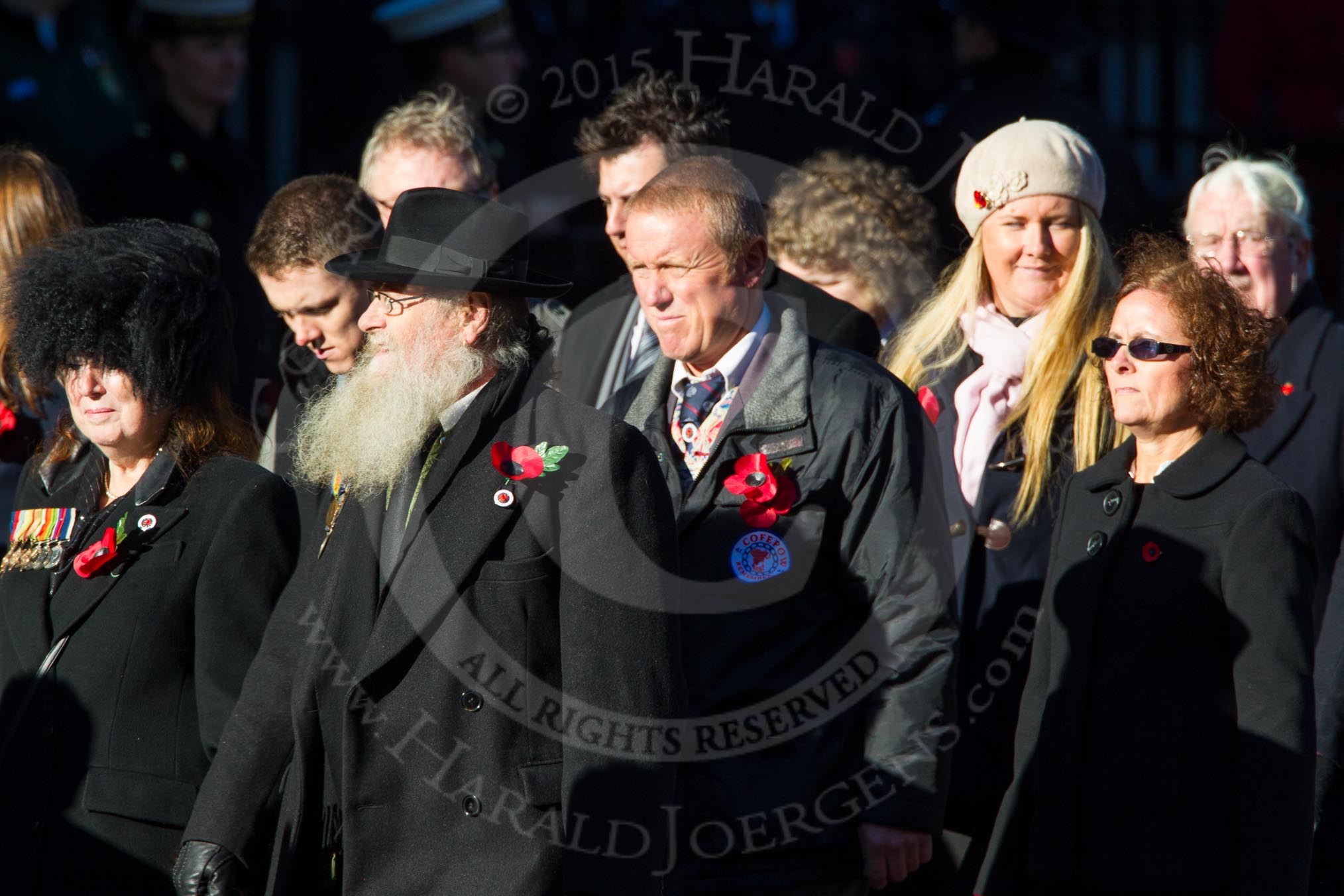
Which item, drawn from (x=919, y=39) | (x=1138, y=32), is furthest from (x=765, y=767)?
(x=1138, y=32)

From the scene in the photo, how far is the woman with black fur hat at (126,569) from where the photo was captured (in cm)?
359

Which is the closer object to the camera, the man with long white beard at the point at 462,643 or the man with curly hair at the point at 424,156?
the man with long white beard at the point at 462,643

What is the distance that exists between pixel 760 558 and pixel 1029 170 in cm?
145

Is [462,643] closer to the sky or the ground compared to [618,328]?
closer to the ground

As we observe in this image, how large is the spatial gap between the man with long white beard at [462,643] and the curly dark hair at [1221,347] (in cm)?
127

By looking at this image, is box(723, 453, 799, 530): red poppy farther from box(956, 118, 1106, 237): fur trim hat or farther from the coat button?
box(956, 118, 1106, 237): fur trim hat

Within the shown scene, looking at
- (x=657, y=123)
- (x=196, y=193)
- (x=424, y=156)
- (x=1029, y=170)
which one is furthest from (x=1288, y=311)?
(x=196, y=193)

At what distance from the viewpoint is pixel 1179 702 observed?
348 cm

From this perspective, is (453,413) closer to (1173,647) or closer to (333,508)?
(333,508)

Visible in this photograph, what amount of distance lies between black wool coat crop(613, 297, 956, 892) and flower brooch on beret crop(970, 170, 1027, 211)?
0.91 meters

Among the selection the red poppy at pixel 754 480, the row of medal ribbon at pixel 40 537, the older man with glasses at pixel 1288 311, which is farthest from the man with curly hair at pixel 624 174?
the row of medal ribbon at pixel 40 537

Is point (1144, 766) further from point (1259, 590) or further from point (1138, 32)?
point (1138, 32)

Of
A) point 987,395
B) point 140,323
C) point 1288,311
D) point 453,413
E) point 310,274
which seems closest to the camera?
point 453,413

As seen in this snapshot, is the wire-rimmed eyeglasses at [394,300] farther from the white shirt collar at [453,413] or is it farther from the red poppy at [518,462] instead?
the red poppy at [518,462]
